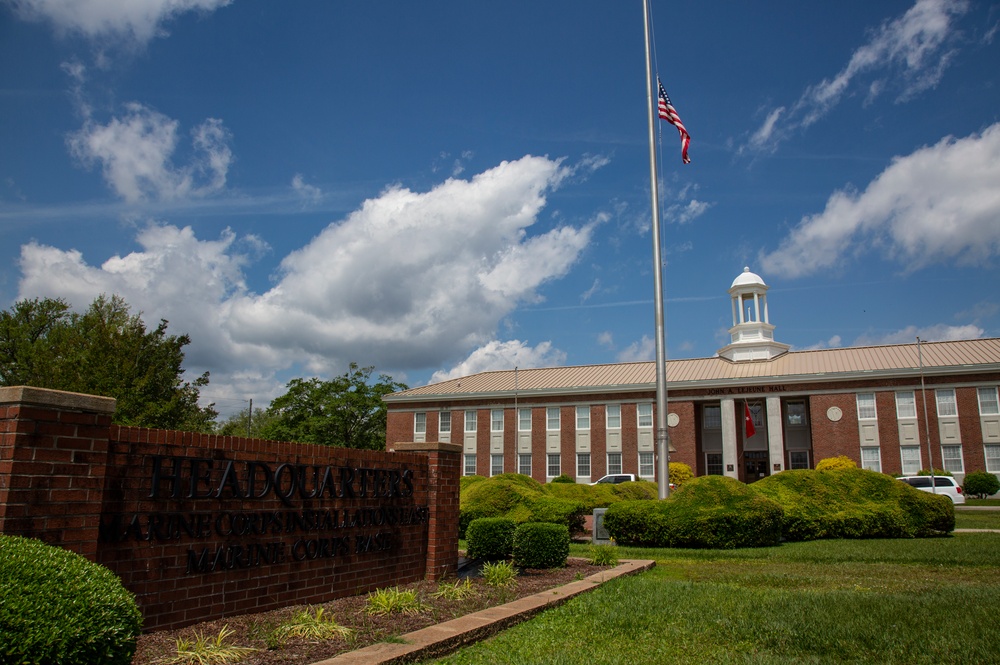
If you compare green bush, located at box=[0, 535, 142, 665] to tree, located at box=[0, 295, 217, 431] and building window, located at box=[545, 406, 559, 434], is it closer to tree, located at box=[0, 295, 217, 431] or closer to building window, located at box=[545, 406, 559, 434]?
tree, located at box=[0, 295, 217, 431]

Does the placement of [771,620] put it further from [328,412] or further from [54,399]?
[328,412]

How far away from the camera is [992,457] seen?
1623 inches

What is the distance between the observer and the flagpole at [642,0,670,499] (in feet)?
60.7

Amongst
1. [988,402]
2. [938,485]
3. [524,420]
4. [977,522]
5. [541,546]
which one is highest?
[988,402]

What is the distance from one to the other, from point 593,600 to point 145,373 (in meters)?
26.6

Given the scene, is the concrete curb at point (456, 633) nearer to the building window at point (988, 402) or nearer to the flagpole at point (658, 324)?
the flagpole at point (658, 324)

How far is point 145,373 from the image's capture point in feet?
98.3

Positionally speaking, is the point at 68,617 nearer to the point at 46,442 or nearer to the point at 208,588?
the point at 46,442

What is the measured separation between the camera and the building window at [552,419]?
5278 cm

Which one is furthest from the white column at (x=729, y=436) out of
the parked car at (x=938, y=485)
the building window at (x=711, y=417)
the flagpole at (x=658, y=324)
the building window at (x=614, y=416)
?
the flagpole at (x=658, y=324)

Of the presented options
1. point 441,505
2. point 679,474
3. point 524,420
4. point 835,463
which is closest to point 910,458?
point 835,463

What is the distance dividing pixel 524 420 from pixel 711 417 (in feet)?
44.6

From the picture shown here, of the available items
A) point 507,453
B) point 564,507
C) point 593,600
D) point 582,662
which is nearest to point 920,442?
point 507,453

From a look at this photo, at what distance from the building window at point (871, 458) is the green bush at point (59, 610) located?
154 ft
